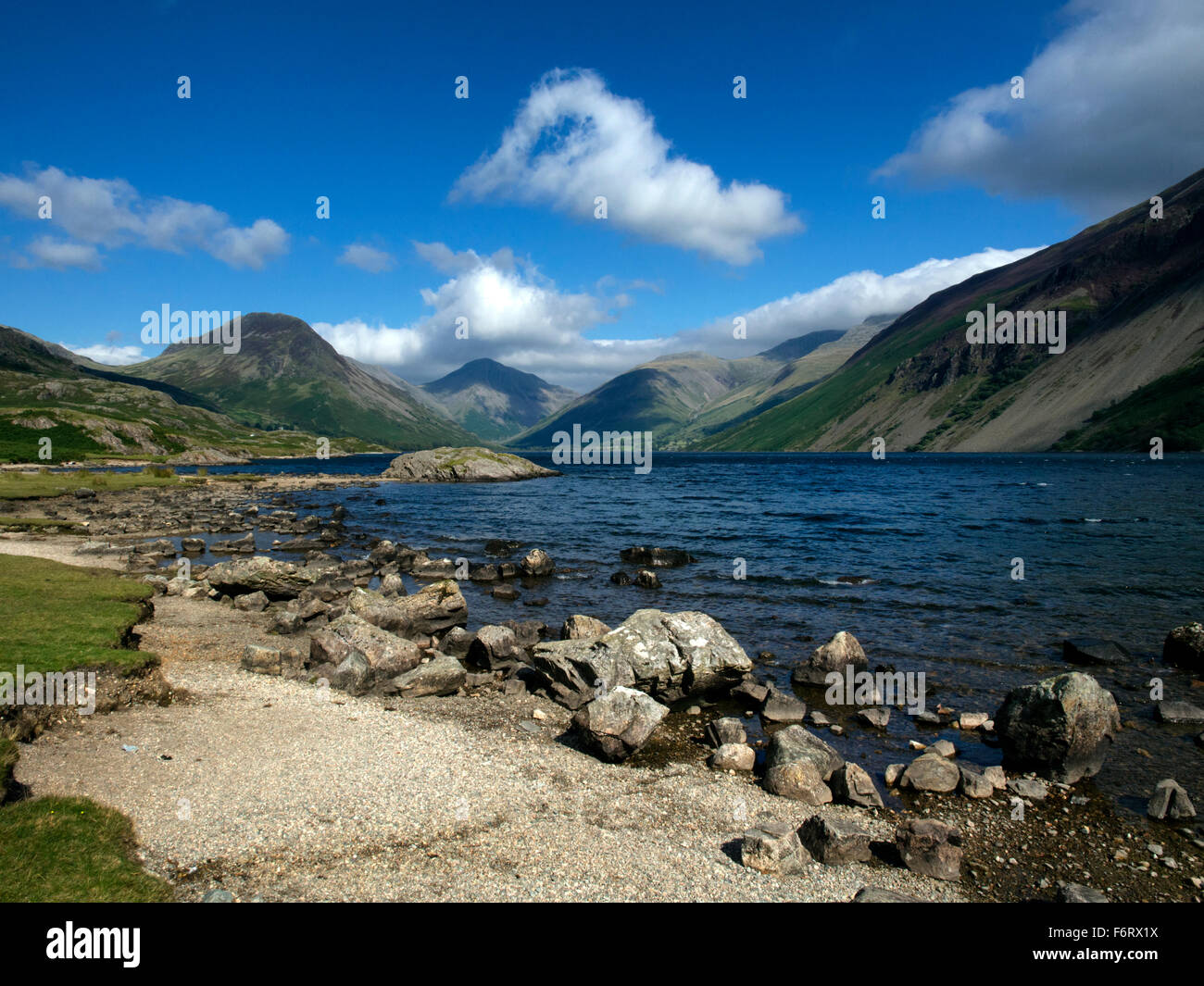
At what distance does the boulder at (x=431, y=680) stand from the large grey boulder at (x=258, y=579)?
17.6 meters

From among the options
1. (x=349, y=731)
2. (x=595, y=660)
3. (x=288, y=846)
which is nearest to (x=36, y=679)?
(x=349, y=731)

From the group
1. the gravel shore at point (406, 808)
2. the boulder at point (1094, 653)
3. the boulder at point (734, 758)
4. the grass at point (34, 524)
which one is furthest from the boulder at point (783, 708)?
the grass at point (34, 524)

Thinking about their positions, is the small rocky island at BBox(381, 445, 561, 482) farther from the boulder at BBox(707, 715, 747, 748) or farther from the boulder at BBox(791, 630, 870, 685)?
the boulder at BBox(707, 715, 747, 748)

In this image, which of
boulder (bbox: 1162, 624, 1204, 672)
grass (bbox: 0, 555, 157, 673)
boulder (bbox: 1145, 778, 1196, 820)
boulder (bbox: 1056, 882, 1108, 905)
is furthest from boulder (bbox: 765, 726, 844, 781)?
grass (bbox: 0, 555, 157, 673)

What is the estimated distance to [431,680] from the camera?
2181cm

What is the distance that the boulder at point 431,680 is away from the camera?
21.6 meters

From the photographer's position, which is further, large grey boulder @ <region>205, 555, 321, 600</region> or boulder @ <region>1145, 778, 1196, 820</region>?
large grey boulder @ <region>205, 555, 321, 600</region>

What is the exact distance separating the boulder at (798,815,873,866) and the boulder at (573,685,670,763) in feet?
17.2

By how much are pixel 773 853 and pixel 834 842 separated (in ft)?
4.69

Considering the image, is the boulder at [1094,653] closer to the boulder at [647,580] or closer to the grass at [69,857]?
the boulder at [647,580]

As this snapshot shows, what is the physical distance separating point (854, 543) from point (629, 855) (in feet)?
152

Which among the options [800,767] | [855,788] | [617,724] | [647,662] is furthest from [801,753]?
[647,662]

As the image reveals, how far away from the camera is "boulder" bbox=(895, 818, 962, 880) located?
11.9 meters

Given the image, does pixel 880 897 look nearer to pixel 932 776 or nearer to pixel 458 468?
pixel 932 776
